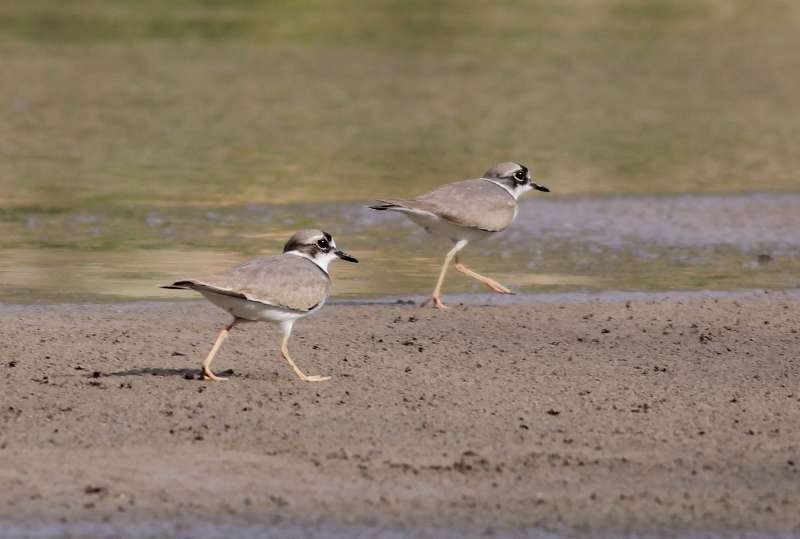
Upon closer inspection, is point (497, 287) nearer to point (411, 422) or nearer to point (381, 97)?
point (411, 422)

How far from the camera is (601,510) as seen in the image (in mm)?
6988

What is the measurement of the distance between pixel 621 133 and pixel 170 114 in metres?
6.68

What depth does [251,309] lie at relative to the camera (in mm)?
9250

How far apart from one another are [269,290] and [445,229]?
3469 millimetres

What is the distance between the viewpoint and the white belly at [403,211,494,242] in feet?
40.4

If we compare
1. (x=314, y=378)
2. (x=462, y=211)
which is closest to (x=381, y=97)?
(x=462, y=211)

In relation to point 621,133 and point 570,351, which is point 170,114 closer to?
point 621,133

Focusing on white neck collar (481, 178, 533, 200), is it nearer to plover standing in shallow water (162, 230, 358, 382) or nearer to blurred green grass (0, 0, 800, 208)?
plover standing in shallow water (162, 230, 358, 382)

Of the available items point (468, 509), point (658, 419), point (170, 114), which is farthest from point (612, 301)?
point (170, 114)

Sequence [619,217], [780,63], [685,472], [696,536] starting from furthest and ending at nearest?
[780,63]
[619,217]
[685,472]
[696,536]

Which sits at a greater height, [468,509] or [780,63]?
[780,63]

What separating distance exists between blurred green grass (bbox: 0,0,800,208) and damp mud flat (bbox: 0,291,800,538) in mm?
6759

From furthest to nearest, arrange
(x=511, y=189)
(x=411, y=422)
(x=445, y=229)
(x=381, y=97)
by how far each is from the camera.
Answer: (x=381, y=97) < (x=511, y=189) < (x=445, y=229) < (x=411, y=422)

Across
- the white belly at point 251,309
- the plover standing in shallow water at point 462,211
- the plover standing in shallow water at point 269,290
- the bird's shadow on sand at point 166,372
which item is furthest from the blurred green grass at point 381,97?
the white belly at point 251,309
